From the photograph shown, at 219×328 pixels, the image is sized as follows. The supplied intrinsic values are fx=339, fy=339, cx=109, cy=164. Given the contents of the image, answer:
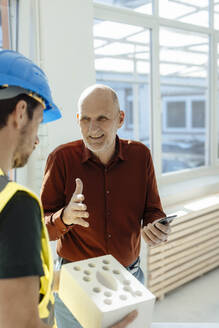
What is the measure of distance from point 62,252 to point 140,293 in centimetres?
78

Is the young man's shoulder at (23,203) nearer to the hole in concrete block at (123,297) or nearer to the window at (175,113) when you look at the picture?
the hole in concrete block at (123,297)

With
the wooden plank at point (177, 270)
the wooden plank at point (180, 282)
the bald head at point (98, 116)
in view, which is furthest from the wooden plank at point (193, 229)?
the bald head at point (98, 116)

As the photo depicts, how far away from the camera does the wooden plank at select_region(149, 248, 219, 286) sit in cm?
331

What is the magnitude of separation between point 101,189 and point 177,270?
2.18 metres

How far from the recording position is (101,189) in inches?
68.2

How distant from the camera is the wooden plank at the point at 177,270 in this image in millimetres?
3312

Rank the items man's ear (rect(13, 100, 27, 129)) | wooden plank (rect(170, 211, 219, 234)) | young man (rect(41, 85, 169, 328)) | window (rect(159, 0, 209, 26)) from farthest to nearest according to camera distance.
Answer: window (rect(159, 0, 209, 26)) < wooden plank (rect(170, 211, 219, 234)) < young man (rect(41, 85, 169, 328)) < man's ear (rect(13, 100, 27, 129))

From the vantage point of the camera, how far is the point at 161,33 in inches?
160

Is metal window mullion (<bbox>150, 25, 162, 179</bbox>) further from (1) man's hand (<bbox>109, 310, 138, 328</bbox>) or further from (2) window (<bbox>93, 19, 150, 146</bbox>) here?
(1) man's hand (<bbox>109, 310, 138, 328</bbox>)

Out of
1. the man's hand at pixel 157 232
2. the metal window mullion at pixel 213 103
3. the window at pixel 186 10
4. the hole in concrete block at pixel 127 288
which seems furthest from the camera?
the metal window mullion at pixel 213 103

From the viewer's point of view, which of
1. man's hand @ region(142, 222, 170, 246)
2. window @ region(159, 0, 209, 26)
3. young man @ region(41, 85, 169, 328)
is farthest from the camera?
window @ region(159, 0, 209, 26)

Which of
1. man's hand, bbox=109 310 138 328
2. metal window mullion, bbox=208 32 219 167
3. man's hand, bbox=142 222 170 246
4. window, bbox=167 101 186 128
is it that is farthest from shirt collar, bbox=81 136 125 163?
window, bbox=167 101 186 128

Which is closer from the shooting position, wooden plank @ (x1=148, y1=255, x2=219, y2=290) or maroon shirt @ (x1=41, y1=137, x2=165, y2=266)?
maroon shirt @ (x1=41, y1=137, x2=165, y2=266)

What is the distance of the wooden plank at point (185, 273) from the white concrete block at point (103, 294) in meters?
2.36
